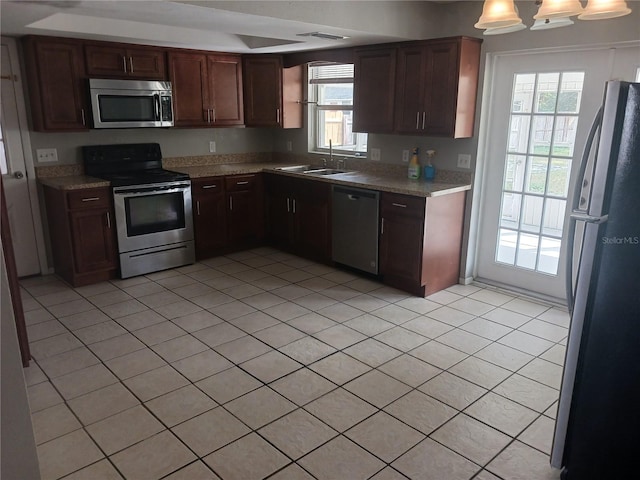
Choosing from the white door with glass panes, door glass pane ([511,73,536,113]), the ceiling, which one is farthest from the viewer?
door glass pane ([511,73,536,113])

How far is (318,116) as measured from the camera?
5.60 metres

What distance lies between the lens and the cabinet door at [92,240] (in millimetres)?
4211

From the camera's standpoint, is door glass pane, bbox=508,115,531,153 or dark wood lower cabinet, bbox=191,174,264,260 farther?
dark wood lower cabinet, bbox=191,174,264,260

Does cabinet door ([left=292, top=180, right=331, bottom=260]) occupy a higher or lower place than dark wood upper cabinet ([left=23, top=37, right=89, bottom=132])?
lower

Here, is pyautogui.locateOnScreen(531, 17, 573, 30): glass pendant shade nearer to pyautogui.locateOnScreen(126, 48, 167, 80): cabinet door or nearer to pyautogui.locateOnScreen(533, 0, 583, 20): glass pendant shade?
pyautogui.locateOnScreen(533, 0, 583, 20): glass pendant shade

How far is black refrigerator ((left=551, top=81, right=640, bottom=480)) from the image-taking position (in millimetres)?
1808

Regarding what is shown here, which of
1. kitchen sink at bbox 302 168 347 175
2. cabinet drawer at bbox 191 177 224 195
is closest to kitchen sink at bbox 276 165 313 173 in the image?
kitchen sink at bbox 302 168 347 175

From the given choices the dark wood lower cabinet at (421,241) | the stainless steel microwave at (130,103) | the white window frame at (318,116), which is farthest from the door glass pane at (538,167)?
the stainless steel microwave at (130,103)

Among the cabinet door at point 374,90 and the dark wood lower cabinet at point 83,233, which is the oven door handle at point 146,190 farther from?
the cabinet door at point 374,90

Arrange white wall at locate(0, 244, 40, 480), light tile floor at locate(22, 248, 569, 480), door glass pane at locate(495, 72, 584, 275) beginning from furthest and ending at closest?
door glass pane at locate(495, 72, 584, 275)
light tile floor at locate(22, 248, 569, 480)
white wall at locate(0, 244, 40, 480)

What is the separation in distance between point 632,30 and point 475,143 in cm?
132

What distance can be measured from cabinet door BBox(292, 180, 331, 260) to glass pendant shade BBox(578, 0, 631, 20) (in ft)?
9.28

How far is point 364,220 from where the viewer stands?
174 inches

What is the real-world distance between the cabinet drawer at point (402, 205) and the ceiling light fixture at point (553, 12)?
1718mm
